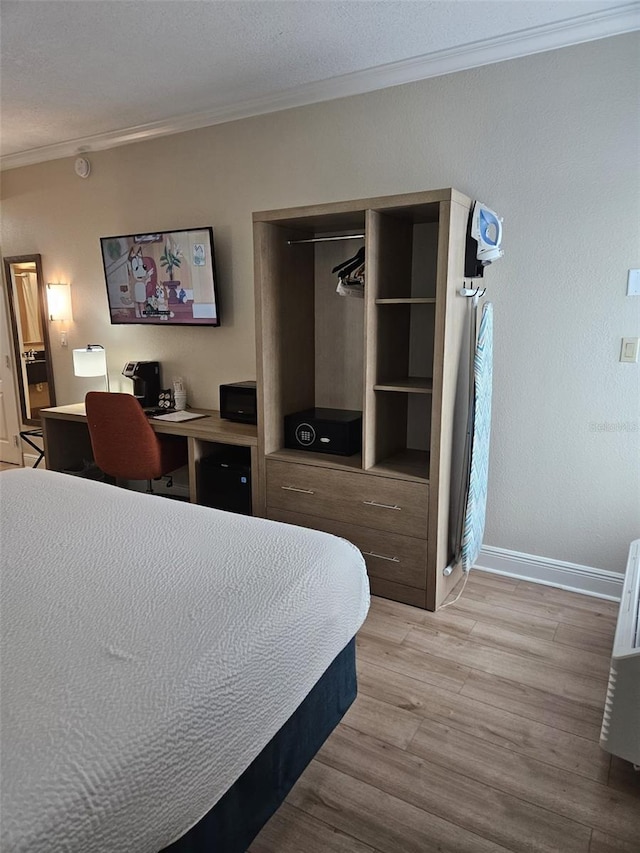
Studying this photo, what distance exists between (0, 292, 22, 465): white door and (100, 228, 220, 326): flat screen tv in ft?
4.63

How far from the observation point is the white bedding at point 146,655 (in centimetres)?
87

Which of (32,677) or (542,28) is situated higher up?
(542,28)

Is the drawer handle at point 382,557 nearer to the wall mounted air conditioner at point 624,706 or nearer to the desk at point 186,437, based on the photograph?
the desk at point 186,437

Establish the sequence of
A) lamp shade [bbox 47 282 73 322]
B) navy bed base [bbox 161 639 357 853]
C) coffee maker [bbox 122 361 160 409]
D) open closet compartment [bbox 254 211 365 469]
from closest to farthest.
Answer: navy bed base [bbox 161 639 357 853] < open closet compartment [bbox 254 211 365 469] < coffee maker [bbox 122 361 160 409] < lamp shade [bbox 47 282 73 322]

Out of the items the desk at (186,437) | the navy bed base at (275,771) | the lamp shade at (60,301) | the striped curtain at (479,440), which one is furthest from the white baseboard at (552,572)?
the lamp shade at (60,301)

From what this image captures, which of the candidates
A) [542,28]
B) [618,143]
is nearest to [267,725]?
[618,143]

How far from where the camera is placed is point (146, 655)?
1.11 metres

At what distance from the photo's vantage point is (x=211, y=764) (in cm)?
105

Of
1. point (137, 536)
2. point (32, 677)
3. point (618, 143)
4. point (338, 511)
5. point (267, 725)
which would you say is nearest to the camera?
point (32, 677)

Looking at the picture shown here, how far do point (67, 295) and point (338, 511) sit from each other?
3.05m

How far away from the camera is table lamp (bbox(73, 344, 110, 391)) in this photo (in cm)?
390

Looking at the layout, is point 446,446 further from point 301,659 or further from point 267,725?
point 267,725

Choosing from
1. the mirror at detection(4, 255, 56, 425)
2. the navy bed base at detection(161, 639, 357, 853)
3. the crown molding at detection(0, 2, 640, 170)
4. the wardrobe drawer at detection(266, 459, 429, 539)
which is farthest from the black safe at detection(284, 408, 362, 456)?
the mirror at detection(4, 255, 56, 425)

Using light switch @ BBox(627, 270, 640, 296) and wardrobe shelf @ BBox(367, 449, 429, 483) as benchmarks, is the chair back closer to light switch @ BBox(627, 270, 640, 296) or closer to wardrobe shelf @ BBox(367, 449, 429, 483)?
wardrobe shelf @ BBox(367, 449, 429, 483)
